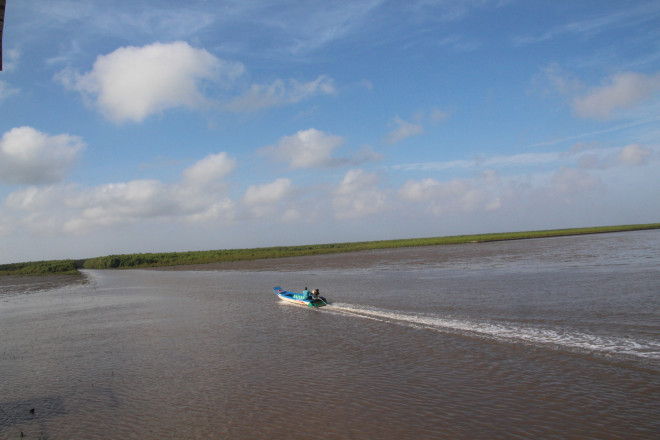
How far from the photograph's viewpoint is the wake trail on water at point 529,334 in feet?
36.6

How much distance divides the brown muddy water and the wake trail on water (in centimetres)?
7

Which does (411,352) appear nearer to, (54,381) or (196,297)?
(54,381)

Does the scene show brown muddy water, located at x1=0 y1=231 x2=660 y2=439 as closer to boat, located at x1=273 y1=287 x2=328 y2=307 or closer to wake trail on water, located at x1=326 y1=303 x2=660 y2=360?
wake trail on water, located at x1=326 y1=303 x2=660 y2=360

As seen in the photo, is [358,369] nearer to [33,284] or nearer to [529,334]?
[529,334]

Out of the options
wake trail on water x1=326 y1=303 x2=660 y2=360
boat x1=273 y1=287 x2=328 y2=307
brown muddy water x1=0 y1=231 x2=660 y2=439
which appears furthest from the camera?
boat x1=273 y1=287 x2=328 y2=307

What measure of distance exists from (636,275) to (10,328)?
3186cm

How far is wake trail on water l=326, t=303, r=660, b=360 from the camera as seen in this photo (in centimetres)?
1114

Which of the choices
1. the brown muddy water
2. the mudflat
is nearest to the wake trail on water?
the brown muddy water

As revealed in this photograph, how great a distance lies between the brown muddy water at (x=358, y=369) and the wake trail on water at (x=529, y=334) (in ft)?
0.24

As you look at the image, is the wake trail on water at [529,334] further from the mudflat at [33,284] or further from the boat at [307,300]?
the mudflat at [33,284]

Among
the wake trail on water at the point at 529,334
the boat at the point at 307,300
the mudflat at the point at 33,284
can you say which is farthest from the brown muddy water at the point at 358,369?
the mudflat at the point at 33,284

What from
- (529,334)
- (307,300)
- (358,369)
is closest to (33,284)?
(307,300)

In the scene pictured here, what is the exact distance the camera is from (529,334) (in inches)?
523

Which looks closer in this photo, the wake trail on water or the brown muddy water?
the brown muddy water
